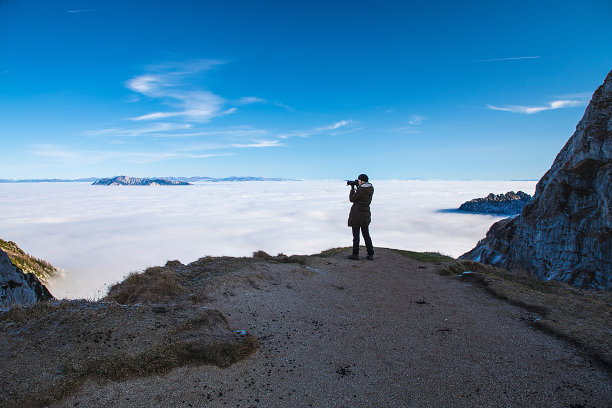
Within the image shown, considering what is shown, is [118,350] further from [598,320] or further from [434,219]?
[434,219]

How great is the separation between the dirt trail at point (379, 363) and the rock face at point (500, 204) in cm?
15644

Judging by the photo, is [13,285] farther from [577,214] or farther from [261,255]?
[577,214]

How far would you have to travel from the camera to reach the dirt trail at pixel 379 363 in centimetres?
404

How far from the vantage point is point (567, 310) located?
7395mm

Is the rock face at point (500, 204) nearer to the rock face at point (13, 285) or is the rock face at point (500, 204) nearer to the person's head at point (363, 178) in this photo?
the person's head at point (363, 178)

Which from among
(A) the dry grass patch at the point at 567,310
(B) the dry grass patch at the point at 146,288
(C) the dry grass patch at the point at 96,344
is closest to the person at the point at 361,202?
(A) the dry grass patch at the point at 567,310

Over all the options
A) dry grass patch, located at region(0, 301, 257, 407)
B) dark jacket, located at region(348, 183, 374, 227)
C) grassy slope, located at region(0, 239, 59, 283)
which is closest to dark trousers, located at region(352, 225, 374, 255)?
dark jacket, located at region(348, 183, 374, 227)

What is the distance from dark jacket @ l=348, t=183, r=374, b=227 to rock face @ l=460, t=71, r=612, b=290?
11576 mm

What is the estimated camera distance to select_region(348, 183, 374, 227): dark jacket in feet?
43.8

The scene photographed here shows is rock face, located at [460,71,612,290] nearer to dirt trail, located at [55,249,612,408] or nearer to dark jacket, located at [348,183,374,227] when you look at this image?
dark jacket, located at [348,183,374,227]

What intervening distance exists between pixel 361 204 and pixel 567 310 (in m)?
7.74

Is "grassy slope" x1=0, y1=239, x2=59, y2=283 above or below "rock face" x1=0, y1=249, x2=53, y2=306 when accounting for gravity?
below

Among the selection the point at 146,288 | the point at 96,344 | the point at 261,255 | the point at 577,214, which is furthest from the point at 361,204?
the point at 577,214

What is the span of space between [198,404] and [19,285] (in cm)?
1061
